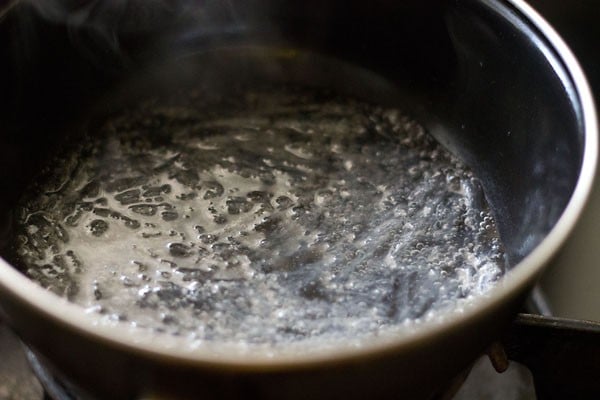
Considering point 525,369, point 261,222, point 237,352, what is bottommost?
point 525,369

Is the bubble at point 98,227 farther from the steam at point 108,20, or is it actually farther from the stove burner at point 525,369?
the steam at point 108,20

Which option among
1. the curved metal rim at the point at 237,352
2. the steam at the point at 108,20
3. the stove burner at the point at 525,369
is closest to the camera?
the curved metal rim at the point at 237,352

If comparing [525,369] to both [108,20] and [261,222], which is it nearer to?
[261,222]

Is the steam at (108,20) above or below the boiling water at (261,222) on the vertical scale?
above

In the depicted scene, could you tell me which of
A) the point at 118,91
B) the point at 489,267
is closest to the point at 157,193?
the point at 118,91

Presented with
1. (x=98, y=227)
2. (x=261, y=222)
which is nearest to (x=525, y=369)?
(x=261, y=222)

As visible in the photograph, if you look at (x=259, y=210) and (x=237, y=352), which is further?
(x=259, y=210)

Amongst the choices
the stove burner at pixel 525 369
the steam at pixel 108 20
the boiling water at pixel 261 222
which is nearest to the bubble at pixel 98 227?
the boiling water at pixel 261 222

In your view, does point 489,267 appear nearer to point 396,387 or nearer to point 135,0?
point 396,387
